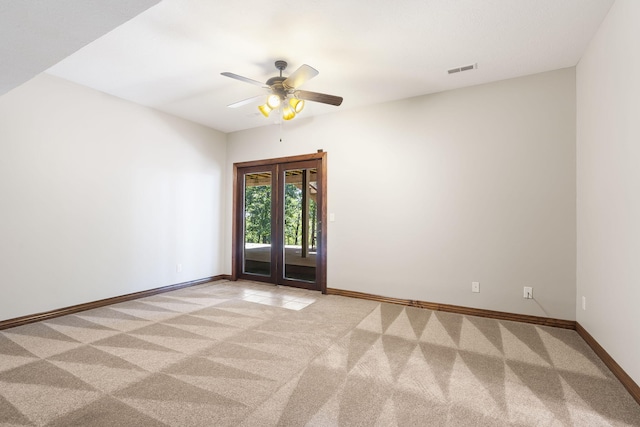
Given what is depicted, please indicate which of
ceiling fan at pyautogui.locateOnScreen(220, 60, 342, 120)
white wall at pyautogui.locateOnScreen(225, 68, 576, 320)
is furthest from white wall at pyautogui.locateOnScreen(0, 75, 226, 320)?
white wall at pyautogui.locateOnScreen(225, 68, 576, 320)

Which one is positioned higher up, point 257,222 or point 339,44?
point 339,44

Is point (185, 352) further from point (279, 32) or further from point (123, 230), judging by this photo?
point (279, 32)

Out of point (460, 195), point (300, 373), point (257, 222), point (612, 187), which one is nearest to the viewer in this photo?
point (300, 373)

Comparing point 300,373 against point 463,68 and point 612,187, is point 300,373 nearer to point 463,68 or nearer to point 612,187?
point 612,187

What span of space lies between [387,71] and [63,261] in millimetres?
4279

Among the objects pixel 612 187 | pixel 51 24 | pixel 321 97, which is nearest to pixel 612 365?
pixel 612 187

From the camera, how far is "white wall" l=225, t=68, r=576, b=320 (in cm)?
310

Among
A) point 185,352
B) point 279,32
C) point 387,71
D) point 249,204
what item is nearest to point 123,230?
point 249,204

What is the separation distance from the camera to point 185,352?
2414mm

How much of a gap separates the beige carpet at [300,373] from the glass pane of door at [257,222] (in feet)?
6.44

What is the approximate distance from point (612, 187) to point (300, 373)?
273 cm

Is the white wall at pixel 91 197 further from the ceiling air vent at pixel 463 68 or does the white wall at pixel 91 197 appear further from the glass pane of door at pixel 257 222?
the ceiling air vent at pixel 463 68

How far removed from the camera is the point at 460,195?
3545 mm

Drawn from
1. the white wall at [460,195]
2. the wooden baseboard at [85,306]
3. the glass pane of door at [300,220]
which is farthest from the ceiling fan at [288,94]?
→ the wooden baseboard at [85,306]
